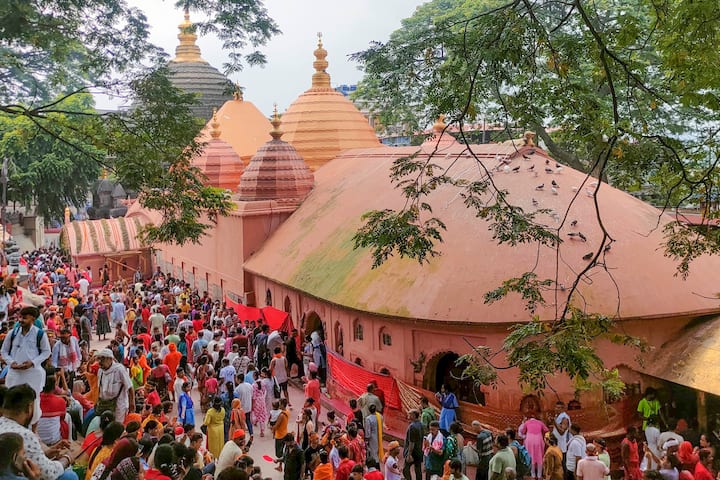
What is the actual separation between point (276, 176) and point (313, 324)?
4919 millimetres

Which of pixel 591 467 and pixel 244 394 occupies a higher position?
pixel 244 394

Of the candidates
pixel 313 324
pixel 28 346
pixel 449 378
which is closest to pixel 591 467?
pixel 449 378

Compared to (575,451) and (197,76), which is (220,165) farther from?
(575,451)

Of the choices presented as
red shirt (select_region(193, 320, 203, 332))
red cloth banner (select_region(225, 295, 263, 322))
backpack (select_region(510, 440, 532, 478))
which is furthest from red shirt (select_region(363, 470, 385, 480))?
Answer: red cloth banner (select_region(225, 295, 263, 322))

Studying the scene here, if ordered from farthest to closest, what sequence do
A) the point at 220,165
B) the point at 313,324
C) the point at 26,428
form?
the point at 220,165 < the point at 313,324 < the point at 26,428

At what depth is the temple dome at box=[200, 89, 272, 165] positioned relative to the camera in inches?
987

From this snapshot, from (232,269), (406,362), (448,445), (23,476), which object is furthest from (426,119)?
(232,269)

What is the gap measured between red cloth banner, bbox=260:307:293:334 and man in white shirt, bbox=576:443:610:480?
8.06 metres

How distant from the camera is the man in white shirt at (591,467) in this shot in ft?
25.8

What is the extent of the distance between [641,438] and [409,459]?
3475 mm

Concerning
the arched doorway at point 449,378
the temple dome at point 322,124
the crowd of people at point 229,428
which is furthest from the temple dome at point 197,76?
the arched doorway at point 449,378

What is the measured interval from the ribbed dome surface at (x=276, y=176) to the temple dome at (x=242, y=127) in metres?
5.97

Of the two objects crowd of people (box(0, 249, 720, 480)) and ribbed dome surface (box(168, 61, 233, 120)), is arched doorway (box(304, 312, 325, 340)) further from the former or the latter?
ribbed dome surface (box(168, 61, 233, 120))

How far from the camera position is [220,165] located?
21609 millimetres
